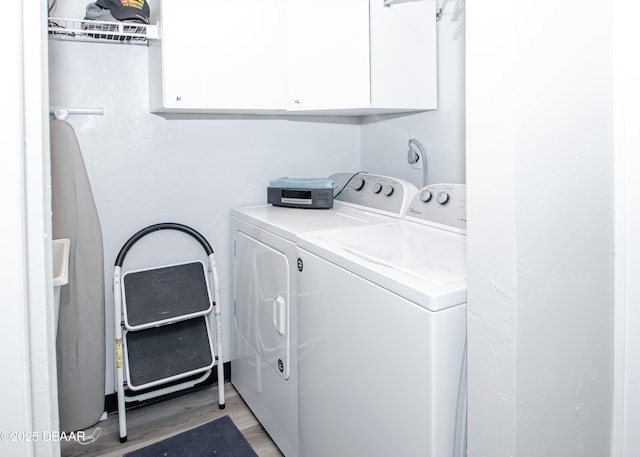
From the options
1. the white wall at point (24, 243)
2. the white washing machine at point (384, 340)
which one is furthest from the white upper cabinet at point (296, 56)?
the white wall at point (24, 243)

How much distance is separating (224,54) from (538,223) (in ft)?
5.03

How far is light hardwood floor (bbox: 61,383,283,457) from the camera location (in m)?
1.97

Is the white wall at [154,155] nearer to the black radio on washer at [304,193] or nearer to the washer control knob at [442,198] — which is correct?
the black radio on washer at [304,193]

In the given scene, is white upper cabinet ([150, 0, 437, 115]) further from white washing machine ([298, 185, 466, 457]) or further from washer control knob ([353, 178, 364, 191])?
white washing machine ([298, 185, 466, 457])

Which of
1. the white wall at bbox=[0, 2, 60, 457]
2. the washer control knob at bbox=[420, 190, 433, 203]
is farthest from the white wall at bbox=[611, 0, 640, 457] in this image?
the white wall at bbox=[0, 2, 60, 457]

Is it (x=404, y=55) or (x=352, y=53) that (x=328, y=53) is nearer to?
(x=352, y=53)

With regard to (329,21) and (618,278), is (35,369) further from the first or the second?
(329,21)

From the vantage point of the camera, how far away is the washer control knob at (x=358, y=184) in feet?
7.68

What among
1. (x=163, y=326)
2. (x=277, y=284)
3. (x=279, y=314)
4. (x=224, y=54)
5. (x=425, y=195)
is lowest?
(x=163, y=326)

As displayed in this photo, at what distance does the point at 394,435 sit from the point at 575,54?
1.03 m

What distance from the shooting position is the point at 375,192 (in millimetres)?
2201

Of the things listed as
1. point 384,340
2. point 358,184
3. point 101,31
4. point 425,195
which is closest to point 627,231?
point 384,340

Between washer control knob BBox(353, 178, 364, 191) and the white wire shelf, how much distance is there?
1188 millimetres

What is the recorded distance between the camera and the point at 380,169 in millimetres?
2615
